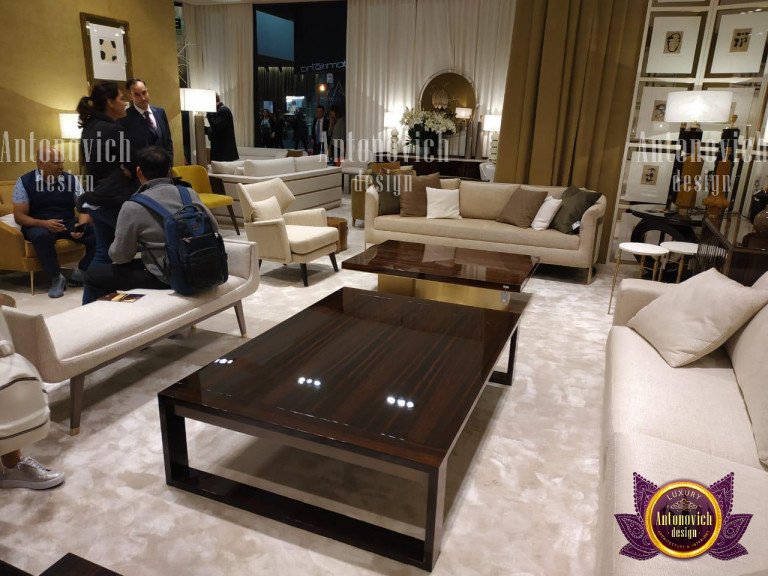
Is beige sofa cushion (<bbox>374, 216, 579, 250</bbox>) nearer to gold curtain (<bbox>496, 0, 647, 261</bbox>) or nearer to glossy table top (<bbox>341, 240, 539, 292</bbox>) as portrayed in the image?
glossy table top (<bbox>341, 240, 539, 292</bbox>)

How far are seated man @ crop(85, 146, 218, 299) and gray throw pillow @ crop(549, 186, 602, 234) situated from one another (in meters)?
3.06

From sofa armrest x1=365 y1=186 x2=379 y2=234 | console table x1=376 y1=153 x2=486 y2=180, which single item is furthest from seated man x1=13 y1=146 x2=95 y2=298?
console table x1=376 y1=153 x2=486 y2=180

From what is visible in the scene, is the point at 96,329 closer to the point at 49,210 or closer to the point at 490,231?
the point at 49,210

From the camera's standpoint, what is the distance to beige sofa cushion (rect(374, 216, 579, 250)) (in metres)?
4.61

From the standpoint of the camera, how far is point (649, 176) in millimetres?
5137

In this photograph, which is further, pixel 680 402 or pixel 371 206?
pixel 371 206

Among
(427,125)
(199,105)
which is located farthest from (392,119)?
(199,105)

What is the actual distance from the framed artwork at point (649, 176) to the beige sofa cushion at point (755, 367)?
3.20m

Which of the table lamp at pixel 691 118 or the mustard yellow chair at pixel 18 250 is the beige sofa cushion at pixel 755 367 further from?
the mustard yellow chair at pixel 18 250

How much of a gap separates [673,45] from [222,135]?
581 centimetres

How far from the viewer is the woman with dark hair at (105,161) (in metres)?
3.23

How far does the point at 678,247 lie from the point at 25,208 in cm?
465

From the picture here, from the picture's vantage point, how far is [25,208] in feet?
12.6

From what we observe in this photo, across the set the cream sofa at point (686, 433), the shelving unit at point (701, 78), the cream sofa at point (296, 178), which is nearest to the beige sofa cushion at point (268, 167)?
the cream sofa at point (296, 178)
